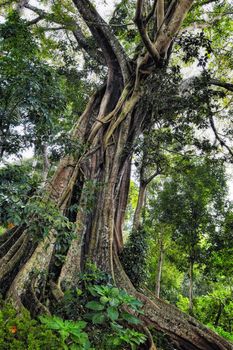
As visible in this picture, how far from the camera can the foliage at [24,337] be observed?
146cm

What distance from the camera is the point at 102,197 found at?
4465 mm

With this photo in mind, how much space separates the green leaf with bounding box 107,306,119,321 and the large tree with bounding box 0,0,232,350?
85 cm

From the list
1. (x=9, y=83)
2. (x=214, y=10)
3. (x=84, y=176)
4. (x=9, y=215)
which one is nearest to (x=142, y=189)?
(x=84, y=176)

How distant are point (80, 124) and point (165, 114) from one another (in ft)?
5.65

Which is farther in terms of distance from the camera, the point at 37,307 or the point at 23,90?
the point at 23,90

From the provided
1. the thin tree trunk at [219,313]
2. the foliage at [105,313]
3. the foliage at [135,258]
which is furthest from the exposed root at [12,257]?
the thin tree trunk at [219,313]

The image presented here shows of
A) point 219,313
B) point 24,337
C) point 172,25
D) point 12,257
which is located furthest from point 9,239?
point 219,313

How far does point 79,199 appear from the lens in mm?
4281

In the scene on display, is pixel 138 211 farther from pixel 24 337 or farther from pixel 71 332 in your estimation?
pixel 24 337

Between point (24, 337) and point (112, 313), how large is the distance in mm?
591

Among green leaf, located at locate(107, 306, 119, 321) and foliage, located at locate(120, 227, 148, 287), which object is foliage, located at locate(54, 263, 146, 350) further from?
foliage, located at locate(120, 227, 148, 287)

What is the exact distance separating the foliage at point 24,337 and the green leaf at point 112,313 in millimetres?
418

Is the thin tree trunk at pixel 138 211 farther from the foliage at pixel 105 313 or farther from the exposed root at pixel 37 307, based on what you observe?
the exposed root at pixel 37 307

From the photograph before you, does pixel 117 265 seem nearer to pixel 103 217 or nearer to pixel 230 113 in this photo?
pixel 103 217
